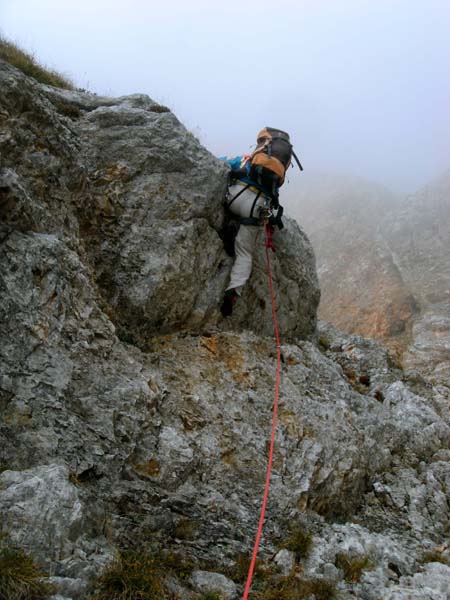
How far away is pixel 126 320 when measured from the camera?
28.6ft

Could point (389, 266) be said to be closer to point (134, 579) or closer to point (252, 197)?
point (252, 197)

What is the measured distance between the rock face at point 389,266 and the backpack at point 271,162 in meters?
18.0

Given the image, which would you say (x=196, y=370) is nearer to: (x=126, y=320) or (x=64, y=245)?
(x=126, y=320)

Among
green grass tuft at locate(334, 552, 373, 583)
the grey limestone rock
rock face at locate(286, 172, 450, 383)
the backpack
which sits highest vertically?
rock face at locate(286, 172, 450, 383)

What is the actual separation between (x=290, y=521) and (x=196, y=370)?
297 cm

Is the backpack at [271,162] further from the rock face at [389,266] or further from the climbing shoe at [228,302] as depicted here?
the rock face at [389,266]

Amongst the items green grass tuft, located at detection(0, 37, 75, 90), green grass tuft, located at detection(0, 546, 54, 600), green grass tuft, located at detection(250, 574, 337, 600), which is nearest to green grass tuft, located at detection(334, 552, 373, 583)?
green grass tuft, located at detection(250, 574, 337, 600)

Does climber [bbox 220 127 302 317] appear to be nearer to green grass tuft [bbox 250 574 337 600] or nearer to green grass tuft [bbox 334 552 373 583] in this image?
green grass tuft [bbox 334 552 373 583]

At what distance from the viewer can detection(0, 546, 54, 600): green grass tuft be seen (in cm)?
393

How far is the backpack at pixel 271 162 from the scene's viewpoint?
32.6 ft

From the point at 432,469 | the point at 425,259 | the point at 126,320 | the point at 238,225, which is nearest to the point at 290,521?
the point at 126,320

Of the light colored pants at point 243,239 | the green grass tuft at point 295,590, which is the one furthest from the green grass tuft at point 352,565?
the light colored pants at point 243,239

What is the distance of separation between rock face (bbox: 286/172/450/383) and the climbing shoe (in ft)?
58.3

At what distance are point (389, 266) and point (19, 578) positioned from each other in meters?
45.7
